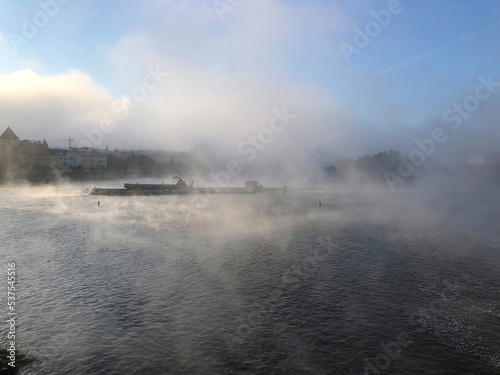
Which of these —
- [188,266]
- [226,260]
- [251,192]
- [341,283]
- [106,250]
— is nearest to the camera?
[341,283]

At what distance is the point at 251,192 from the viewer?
18362 cm

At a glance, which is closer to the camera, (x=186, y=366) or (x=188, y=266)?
(x=186, y=366)

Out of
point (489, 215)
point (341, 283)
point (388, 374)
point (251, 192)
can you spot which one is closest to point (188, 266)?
point (341, 283)

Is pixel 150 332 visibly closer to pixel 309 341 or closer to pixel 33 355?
pixel 33 355

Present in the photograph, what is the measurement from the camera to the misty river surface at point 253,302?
83.2 ft

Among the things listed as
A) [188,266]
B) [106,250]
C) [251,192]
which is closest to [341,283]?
[188,266]

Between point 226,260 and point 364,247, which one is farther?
point 364,247

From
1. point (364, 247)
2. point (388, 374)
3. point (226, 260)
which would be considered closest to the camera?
point (388, 374)

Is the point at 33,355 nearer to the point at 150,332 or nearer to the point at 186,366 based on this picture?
the point at 150,332

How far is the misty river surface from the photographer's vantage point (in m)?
25.4

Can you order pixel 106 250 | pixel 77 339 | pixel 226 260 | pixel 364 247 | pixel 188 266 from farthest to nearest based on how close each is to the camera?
pixel 364 247 → pixel 106 250 → pixel 226 260 → pixel 188 266 → pixel 77 339

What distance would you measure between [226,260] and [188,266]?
231 inches

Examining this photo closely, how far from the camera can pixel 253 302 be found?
35.2 metres

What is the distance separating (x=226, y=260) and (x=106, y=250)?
19.8m
